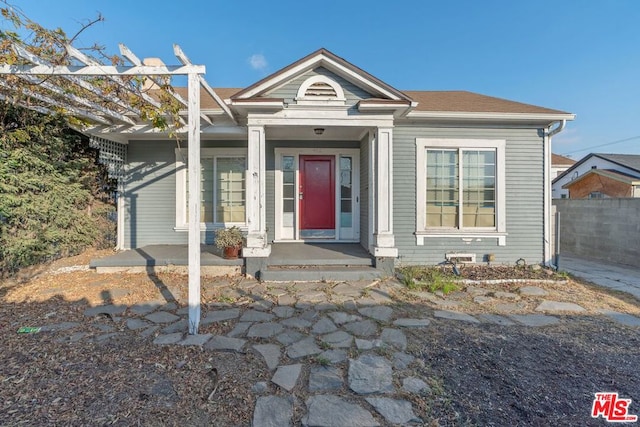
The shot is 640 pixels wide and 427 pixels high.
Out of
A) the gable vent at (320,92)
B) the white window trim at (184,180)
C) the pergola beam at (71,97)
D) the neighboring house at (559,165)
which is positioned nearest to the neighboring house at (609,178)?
the neighboring house at (559,165)

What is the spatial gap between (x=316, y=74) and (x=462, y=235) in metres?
3.86

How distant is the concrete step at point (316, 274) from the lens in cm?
454

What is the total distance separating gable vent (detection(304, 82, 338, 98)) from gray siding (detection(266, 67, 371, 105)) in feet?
0.48

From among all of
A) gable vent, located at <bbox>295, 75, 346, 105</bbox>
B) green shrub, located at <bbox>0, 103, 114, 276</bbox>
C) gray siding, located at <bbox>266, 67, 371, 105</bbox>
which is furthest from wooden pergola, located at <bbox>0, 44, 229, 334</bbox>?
gable vent, located at <bbox>295, 75, 346, 105</bbox>

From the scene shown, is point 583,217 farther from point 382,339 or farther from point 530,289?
point 382,339

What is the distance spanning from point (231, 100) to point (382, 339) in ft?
12.6

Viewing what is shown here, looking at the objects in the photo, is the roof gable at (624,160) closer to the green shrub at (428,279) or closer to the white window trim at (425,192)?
the white window trim at (425,192)

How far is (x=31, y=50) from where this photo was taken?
2.89 metres

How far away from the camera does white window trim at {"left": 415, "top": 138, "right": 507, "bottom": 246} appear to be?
5508mm

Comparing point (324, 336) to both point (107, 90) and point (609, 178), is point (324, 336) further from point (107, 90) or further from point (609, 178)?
point (609, 178)

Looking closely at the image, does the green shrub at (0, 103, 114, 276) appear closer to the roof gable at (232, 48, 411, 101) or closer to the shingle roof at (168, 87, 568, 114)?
the shingle roof at (168, 87, 568, 114)

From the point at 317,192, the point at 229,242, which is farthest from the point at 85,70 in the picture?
the point at 317,192

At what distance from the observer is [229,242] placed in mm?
4848

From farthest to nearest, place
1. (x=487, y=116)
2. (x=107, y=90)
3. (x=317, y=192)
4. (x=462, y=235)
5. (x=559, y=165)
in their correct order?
1. (x=559, y=165)
2. (x=317, y=192)
3. (x=462, y=235)
4. (x=487, y=116)
5. (x=107, y=90)
